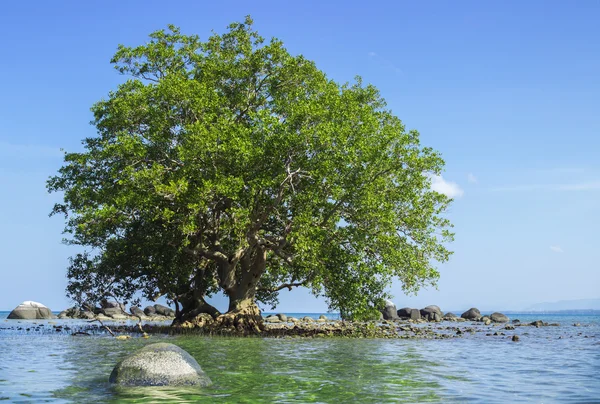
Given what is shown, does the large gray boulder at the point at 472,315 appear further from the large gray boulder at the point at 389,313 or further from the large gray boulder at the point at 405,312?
the large gray boulder at the point at 389,313

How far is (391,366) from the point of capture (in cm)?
2138

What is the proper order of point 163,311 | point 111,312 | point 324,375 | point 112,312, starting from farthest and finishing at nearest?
point 163,311
point 112,312
point 111,312
point 324,375

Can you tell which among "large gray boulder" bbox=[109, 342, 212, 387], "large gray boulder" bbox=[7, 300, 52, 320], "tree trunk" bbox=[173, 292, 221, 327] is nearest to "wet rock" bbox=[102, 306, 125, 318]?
"large gray boulder" bbox=[7, 300, 52, 320]

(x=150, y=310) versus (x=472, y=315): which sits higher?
(x=150, y=310)

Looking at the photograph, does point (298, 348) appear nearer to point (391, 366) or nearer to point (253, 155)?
point (391, 366)

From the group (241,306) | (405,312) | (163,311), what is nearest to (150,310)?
(163,311)

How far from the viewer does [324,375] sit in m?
18.5

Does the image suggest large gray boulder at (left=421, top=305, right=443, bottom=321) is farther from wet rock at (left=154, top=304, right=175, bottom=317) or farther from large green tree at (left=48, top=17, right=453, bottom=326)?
large green tree at (left=48, top=17, right=453, bottom=326)

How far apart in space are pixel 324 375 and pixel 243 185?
18.2m

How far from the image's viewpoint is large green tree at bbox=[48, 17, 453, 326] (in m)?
35.1

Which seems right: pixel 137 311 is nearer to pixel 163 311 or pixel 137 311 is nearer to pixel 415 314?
pixel 163 311

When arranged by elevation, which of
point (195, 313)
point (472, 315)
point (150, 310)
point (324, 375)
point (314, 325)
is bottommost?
point (324, 375)

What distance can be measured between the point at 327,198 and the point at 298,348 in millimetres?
10374

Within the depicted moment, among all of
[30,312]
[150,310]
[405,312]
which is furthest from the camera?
[150,310]
